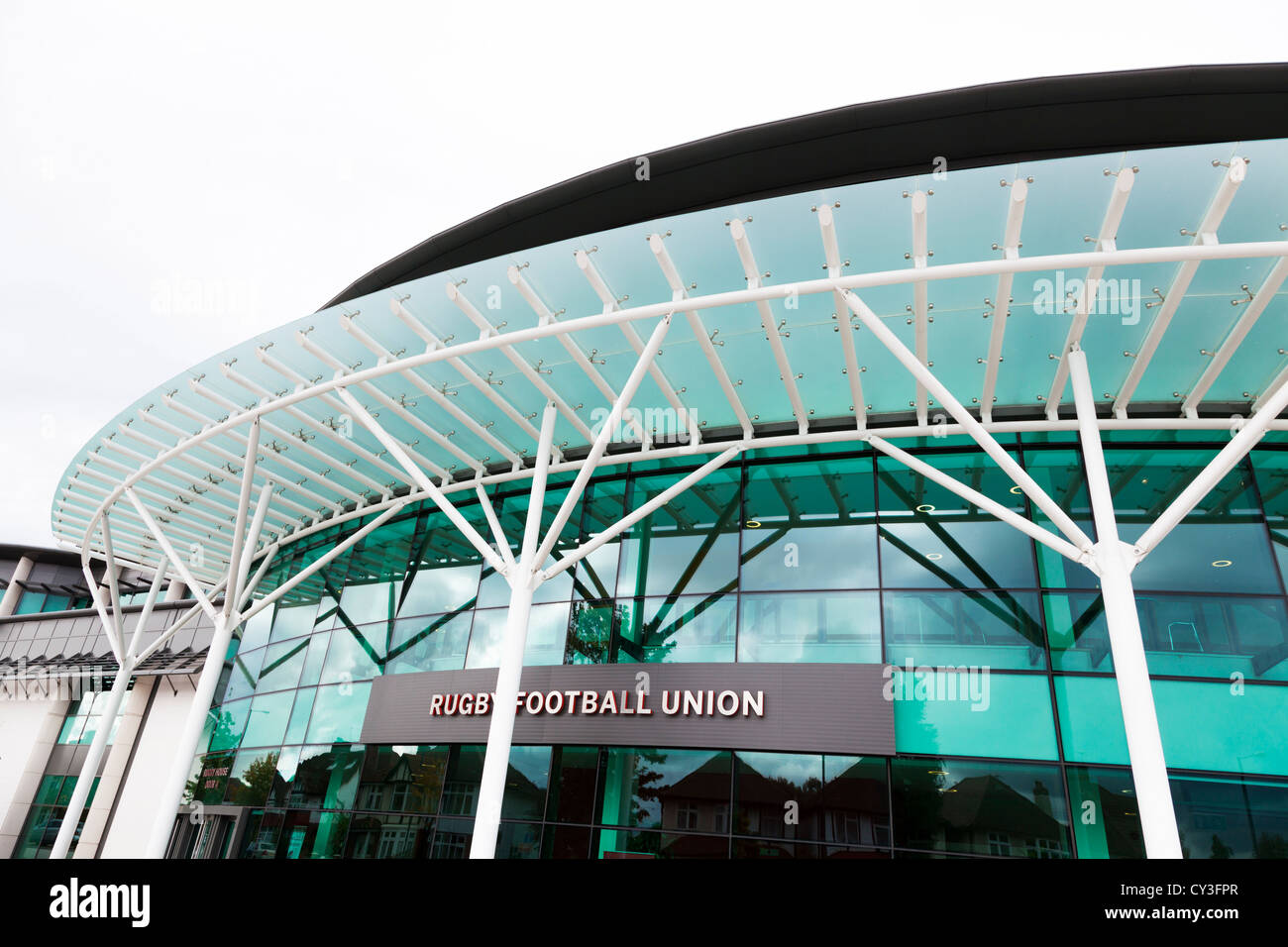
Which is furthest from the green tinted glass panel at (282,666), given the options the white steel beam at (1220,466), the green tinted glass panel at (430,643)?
the white steel beam at (1220,466)

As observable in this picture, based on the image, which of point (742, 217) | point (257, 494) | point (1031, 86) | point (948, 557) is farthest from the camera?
point (257, 494)

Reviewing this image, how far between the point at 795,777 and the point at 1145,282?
882 cm

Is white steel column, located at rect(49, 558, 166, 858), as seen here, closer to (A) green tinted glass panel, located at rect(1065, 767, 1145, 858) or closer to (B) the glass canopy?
(B) the glass canopy

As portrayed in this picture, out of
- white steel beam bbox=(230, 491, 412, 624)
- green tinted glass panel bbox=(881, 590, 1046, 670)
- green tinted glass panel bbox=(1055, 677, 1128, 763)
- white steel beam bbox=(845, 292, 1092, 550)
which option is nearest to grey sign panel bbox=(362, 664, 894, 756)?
green tinted glass panel bbox=(881, 590, 1046, 670)

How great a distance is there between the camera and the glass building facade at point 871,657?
1101 cm

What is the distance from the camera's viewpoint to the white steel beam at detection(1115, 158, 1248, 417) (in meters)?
8.48

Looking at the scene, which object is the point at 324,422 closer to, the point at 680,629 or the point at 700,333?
the point at 680,629

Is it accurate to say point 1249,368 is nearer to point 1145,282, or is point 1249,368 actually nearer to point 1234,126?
point 1145,282

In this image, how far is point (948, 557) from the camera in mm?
13078

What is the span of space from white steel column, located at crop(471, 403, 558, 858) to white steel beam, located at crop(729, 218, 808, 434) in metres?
4.38

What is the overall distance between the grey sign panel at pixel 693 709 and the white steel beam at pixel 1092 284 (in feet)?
17.8

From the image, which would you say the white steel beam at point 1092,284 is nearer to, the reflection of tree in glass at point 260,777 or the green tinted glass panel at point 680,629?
the green tinted glass panel at point 680,629

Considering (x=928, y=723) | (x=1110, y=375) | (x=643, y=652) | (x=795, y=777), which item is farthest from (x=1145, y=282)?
(x=643, y=652)

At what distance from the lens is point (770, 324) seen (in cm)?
1148
